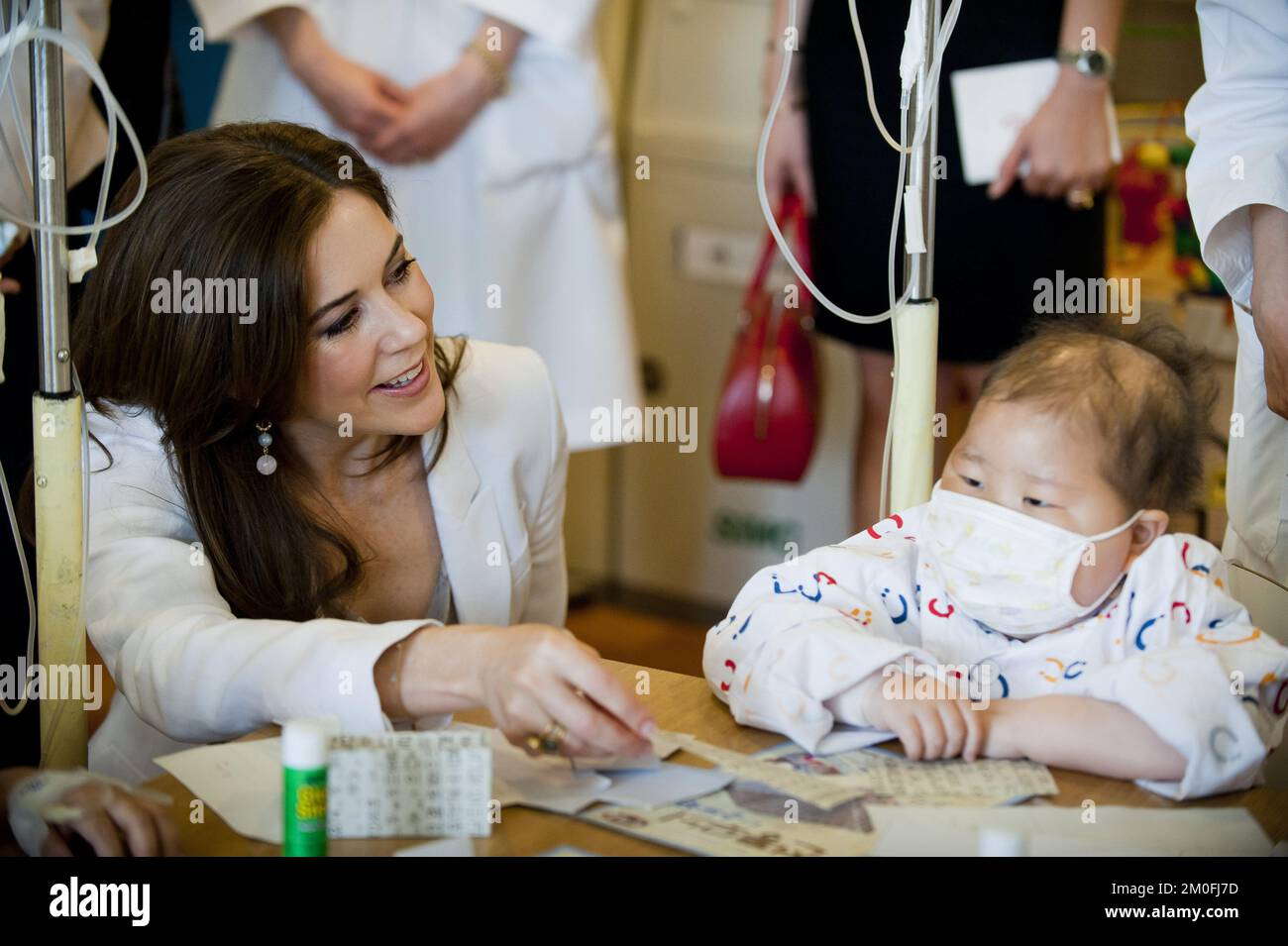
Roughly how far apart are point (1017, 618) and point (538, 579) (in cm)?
69

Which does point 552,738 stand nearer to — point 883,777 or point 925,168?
point 883,777

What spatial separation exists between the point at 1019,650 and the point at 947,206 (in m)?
1.14

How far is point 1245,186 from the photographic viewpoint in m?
1.48

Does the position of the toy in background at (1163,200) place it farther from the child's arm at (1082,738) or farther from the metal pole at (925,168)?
the child's arm at (1082,738)

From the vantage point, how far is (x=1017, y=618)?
48.6 inches

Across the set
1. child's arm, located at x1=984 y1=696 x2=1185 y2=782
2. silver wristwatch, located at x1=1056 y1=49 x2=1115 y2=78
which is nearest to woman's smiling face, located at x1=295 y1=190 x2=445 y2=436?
child's arm, located at x1=984 y1=696 x2=1185 y2=782

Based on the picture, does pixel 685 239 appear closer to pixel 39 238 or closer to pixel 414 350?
pixel 414 350

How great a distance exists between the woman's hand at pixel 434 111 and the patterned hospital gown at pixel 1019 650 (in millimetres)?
1311

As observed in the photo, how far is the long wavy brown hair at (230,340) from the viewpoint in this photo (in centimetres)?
141

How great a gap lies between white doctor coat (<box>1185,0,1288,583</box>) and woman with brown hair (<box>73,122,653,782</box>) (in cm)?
77

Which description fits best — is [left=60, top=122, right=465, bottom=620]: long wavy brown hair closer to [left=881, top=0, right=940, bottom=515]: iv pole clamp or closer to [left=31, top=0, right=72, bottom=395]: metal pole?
[left=31, top=0, right=72, bottom=395]: metal pole

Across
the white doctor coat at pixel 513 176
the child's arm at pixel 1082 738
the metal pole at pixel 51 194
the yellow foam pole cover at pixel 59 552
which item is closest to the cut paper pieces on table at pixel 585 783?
the child's arm at pixel 1082 738

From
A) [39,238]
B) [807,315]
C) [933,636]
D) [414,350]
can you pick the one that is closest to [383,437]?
[414,350]

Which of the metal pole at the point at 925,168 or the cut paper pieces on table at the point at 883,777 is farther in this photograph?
the metal pole at the point at 925,168
